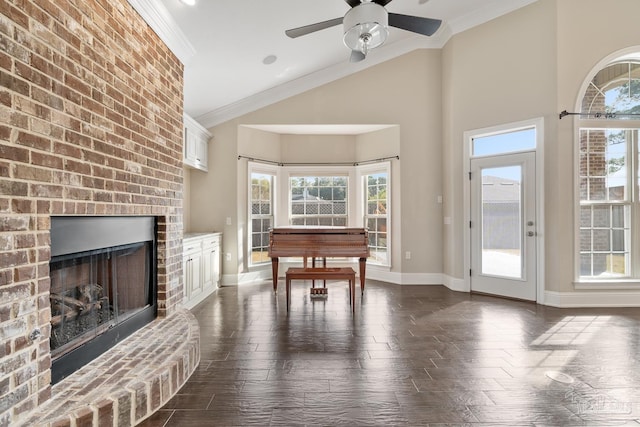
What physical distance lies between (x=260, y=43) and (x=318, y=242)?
2424 millimetres

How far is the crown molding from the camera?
2629 mm

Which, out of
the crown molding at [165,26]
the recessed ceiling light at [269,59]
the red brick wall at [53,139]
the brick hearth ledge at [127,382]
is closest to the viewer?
the red brick wall at [53,139]

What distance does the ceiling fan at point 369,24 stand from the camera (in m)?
2.83

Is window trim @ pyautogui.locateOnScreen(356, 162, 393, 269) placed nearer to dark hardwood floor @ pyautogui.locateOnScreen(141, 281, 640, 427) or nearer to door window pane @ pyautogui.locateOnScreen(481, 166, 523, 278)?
door window pane @ pyautogui.locateOnScreen(481, 166, 523, 278)

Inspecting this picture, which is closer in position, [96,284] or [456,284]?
[96,284]

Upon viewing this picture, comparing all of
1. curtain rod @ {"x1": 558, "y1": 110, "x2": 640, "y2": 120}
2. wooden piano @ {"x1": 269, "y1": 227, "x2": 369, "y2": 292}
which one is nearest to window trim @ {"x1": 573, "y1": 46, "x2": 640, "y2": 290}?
curtain rod @ {"x1": 558, "y1": 110, "x2": 640, "y2": 120}

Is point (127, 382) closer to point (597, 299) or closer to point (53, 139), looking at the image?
point (53, 139)

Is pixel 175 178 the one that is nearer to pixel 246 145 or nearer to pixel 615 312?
pixel 246 145

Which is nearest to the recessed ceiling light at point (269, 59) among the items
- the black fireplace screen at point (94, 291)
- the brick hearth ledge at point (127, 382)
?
the black fireplace screen at point (94, 291)

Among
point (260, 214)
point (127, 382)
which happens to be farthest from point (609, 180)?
point (127, 382)

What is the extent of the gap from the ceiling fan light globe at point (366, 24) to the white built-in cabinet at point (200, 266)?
2.75m

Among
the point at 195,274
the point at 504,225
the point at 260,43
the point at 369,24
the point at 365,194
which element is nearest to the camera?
the point at 369,24

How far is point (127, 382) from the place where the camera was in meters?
1.91

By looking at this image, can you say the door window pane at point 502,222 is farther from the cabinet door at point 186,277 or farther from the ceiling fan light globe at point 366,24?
the cabinet door at point 186,277
